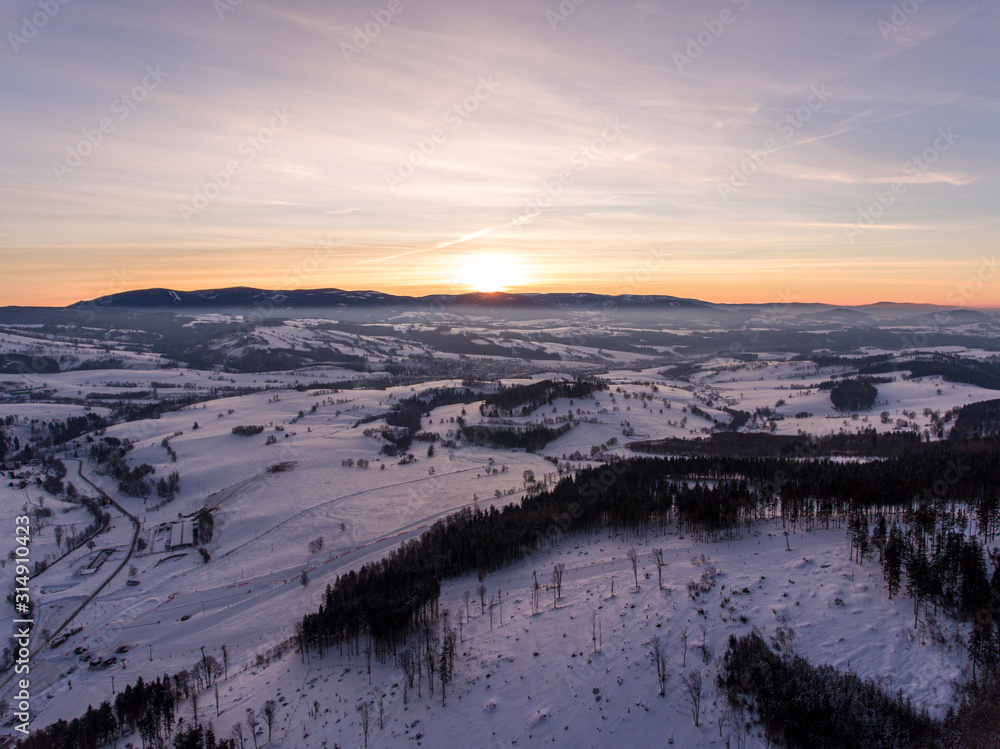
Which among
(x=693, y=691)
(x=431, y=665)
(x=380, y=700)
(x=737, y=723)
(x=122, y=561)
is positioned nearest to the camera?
(x=737, y=723)

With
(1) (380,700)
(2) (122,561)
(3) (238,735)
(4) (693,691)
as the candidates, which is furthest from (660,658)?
(2) (122,561)

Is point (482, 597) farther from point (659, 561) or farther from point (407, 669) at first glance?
point (659, 561)

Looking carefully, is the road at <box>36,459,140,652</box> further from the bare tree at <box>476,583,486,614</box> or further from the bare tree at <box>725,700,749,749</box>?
the bare tree at <box>725,700,749,749</box>

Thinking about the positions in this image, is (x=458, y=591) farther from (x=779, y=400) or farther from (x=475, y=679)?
(x=779, y=400)

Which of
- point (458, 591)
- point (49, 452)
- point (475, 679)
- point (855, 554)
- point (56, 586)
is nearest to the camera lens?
point (475, 679)

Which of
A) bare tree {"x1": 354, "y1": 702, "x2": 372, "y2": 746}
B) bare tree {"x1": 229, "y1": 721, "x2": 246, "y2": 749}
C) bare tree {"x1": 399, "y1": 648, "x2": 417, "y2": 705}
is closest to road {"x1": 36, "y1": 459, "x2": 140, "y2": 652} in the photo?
bare tree {"x1": 229, "y1": 721, "x2": 246, "y2": 749}

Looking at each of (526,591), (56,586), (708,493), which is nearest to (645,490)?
(708,493)
